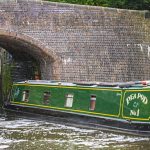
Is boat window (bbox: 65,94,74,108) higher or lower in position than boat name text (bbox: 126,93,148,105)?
lower

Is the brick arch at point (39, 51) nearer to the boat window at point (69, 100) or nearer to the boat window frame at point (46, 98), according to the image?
the boat window frame at point (46, 98)

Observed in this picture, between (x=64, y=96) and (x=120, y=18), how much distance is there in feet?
11.7

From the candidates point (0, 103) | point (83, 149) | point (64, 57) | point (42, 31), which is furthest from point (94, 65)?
point (83, 149)

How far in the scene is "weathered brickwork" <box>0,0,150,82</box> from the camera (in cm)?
1427

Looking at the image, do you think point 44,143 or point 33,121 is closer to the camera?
point 44,143

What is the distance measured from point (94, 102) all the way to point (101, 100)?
25cm

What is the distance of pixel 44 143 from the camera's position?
9758mm

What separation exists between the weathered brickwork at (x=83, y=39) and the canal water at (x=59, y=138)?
7.89ft

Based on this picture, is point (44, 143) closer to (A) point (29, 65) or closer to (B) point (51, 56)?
(B) point (51, 56)

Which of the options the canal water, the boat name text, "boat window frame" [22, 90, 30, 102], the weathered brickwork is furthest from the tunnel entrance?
the boat name text

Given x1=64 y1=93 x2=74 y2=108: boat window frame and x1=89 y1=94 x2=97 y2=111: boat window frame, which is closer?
x1=89 y1=94 x2=97 y2=111: boat window frame

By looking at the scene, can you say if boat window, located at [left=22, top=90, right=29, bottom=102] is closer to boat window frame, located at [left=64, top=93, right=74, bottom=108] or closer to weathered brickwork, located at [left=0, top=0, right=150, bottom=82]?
weathered brickwork, located at [left=0, top=0, right=150, bottom=82]

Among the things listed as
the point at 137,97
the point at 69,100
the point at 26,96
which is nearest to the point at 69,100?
the point at 69,100

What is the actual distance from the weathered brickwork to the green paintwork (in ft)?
4.12
